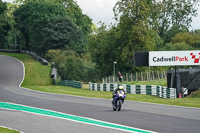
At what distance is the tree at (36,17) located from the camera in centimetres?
9188

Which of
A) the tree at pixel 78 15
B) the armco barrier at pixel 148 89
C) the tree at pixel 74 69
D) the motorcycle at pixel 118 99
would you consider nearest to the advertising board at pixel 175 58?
the armco barrier at pixel 148 89

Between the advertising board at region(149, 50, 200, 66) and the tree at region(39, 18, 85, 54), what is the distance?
1764 inches

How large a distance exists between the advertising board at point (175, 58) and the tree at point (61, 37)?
44.8 metres

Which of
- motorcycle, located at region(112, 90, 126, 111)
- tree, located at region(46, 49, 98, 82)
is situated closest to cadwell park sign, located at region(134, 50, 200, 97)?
motorcycle, located at region(112, 90, 126, 111)

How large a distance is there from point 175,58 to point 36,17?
182 ft

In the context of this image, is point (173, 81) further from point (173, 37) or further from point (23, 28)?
point (23, 28)

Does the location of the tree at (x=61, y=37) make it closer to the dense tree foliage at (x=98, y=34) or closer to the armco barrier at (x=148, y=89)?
the dense tree foliage at (x=98, y=34)

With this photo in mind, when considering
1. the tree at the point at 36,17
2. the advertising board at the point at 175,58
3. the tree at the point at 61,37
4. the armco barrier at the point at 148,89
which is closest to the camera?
the armco barrier at the point at 148,89

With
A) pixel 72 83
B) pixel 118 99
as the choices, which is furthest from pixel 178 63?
pixel 118 99

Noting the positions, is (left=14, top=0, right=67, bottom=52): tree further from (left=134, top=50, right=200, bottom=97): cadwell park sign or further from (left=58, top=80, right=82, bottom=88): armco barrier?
(left=134, top=50, right=200, bottom=97): cadwell park sign

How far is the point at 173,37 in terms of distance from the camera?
94.4 m

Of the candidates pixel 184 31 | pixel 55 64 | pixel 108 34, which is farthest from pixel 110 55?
pixel 184 31

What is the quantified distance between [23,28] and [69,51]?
21571mm

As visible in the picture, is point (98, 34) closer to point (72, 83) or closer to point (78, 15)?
point (72, 83)
